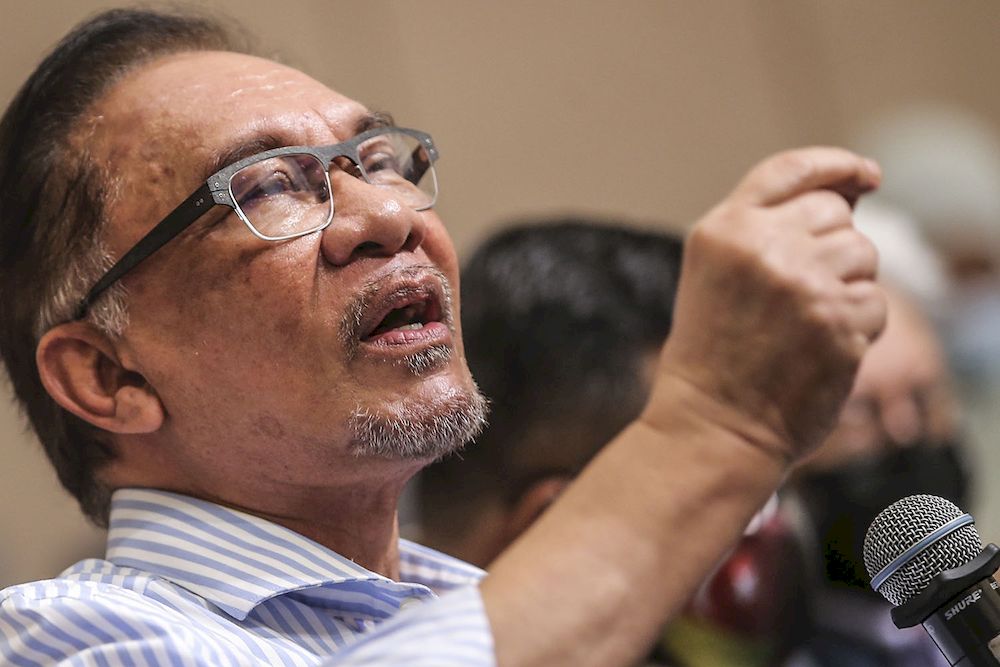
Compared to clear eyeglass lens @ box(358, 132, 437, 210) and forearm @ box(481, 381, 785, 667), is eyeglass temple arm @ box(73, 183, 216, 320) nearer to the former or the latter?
clear eyeglass lens @ box(358, 132, 437, 210)

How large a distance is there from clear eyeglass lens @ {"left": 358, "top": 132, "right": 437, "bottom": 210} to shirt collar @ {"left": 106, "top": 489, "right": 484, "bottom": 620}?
0.41m

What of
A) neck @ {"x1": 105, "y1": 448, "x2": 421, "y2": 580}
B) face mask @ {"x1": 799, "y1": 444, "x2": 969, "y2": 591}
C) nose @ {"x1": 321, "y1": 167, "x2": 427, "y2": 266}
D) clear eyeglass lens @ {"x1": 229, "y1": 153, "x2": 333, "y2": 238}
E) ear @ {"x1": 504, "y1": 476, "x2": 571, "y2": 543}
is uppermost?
clear eyeglass lens @ {"x1": 229, "y1": 153, "x2": 333, "y2": 238}

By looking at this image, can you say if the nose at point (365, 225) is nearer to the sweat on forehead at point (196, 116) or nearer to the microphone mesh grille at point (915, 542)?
the sweat on forehead at point (196, 116)

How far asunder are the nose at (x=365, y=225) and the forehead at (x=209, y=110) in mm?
96

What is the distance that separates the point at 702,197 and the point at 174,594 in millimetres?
3118

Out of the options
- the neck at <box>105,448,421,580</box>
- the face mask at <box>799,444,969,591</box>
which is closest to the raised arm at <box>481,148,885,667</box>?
the neck at <box>105,448,421,580</box>

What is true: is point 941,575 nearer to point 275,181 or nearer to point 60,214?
point 275,181

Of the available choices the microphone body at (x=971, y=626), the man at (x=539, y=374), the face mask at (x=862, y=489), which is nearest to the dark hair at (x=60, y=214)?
the man at (x=539, y=374)

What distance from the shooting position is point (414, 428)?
1.27 meters

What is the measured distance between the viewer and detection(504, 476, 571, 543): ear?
1.80 metres

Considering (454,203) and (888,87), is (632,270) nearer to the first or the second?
(454,203)

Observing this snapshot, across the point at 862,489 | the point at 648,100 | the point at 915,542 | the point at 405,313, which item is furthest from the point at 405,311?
the point at 648,100

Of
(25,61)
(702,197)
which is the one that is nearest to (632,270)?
(25,61)

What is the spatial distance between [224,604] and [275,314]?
A: 0.99ft
